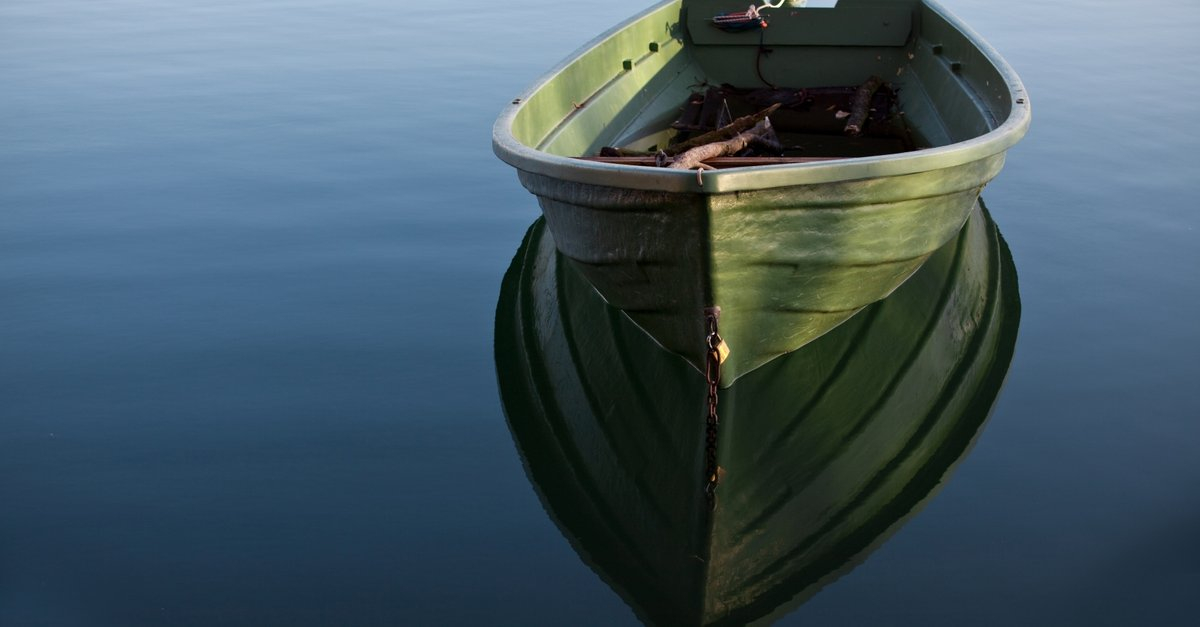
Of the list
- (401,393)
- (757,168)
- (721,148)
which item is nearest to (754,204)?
(757,168)

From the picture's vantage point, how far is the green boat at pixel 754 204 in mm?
3402

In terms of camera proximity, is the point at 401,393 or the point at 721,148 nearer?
the point at 401,393

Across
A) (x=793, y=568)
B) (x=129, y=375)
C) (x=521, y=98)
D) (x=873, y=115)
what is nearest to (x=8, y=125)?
(x=129, y=375)

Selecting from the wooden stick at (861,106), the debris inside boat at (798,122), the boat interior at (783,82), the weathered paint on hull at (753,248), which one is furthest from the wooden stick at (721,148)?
the wooden stick at (861,106)

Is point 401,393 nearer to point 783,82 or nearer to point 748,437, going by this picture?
point 748,437

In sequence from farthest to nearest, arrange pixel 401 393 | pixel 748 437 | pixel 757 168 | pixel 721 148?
pixel 721 148 < pixel 401 393 < pixel 748 437 < pixel 757 168

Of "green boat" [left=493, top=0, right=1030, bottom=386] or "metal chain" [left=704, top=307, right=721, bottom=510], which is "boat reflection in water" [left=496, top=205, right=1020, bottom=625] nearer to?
"metal chain" [left=704, top=307, right=721, bottom=510]

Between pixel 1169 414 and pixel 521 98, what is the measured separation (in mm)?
2760

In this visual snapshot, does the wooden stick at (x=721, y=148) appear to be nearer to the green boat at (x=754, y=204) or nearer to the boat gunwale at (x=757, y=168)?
the green boat at (x=754, y=204)

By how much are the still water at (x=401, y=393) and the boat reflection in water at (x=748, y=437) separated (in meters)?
0.03

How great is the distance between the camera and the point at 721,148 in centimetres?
464

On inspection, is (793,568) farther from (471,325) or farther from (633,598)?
(471,325)

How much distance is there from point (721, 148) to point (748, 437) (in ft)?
4.42

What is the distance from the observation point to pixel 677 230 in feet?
11.2
